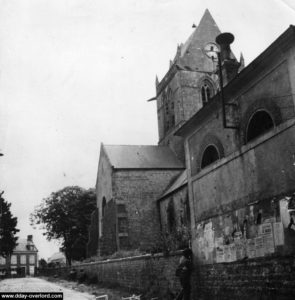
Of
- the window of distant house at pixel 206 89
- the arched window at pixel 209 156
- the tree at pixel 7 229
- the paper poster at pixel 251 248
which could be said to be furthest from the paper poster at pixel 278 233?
the tree at pixel 7 229

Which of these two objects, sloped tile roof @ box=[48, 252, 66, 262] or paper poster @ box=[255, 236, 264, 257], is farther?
sloped tile roof @ box=[48, 252, 66, 262]

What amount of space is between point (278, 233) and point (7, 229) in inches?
A: 2047

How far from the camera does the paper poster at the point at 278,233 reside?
9.05m

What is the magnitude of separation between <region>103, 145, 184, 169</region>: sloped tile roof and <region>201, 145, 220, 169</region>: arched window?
19182mm

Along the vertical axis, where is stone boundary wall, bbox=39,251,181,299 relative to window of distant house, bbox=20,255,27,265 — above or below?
above

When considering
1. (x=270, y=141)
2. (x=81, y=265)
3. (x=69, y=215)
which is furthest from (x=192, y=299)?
(x=69, y=215)

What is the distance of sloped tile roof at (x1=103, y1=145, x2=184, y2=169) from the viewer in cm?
3265

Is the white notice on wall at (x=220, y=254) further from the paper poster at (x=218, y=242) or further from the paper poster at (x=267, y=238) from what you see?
the paper poster at (x=267, y=238)

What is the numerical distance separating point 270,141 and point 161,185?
2275cm

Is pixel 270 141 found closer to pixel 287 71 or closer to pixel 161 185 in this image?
pixel 287 71

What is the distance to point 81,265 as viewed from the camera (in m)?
30.2

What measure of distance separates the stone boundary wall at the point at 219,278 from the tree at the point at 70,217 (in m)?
29.6

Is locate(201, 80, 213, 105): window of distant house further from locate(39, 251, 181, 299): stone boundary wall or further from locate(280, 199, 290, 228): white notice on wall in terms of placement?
locate(280, 199, 290, 228): white notice on wall

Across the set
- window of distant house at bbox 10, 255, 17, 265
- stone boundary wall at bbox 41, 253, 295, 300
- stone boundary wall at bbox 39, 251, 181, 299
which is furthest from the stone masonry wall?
window of distant house at bbox 10, 255, 17, 265
